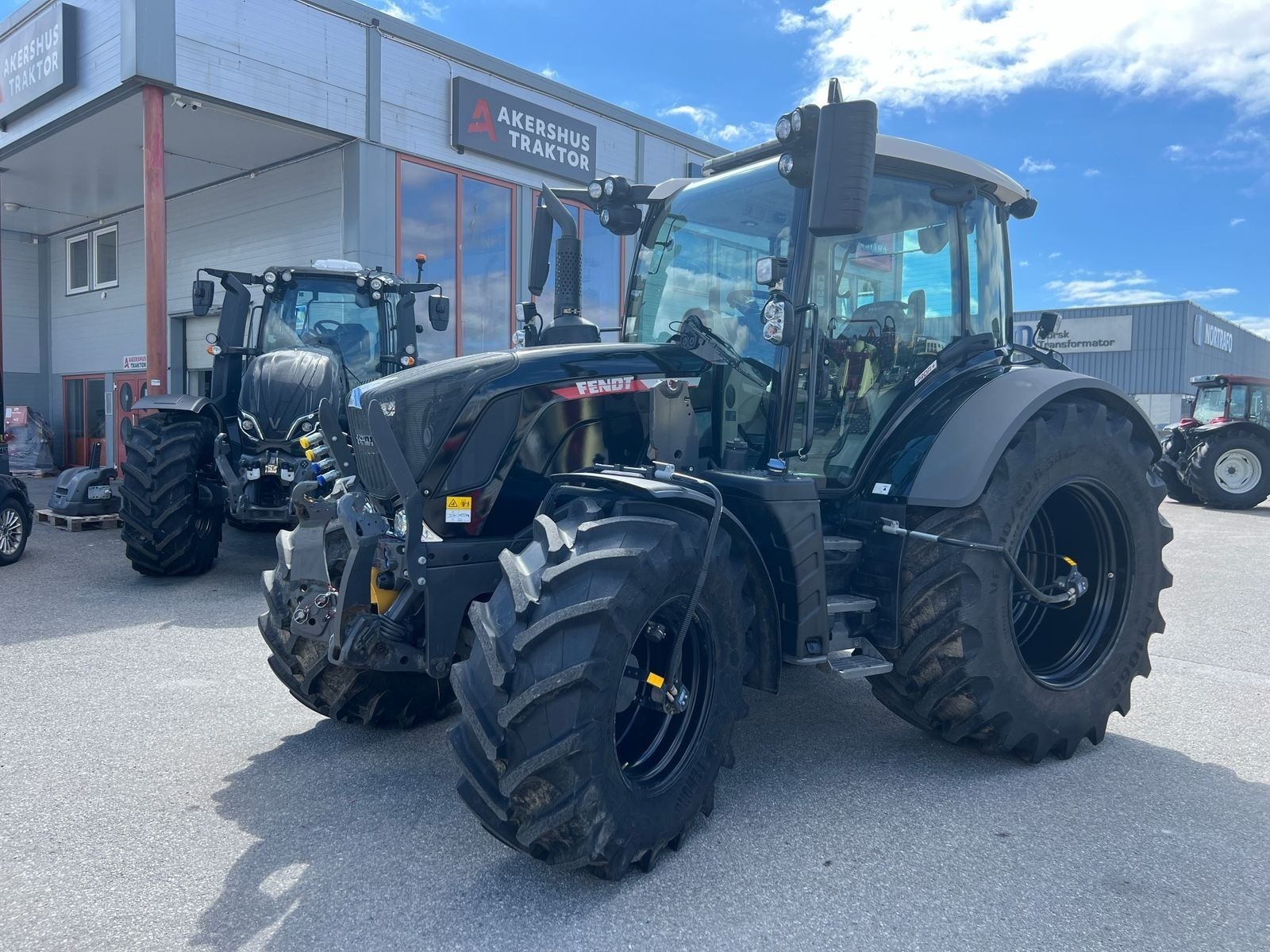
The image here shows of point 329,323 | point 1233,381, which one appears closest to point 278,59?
point 329,323

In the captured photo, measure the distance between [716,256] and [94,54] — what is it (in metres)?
10.7

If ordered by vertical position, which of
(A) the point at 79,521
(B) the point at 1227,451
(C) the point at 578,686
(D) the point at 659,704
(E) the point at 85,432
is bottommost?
(A) the point at 79,521

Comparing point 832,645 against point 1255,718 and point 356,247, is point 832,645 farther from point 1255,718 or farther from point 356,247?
point 356,247

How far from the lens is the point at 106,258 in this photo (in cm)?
1880

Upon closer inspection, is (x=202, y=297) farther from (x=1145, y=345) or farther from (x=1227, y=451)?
(x=1145, y=345)

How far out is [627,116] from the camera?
1552 centimetres

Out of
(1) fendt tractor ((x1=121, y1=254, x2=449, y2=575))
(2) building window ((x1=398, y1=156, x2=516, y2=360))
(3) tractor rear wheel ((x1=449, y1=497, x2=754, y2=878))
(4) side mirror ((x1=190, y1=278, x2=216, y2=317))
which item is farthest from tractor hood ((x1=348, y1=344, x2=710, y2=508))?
(2) building window ((x1=398, y1=156, x2=516, y2=360))

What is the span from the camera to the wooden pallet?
9.77m

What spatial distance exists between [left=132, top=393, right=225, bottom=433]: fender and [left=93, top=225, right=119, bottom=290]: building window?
41.0 ft

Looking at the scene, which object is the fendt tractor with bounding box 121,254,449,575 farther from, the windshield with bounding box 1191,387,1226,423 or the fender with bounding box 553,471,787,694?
the windshield with bounding box 1191,387,1226,423

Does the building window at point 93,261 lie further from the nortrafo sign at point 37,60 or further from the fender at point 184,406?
the fender at point 184,406

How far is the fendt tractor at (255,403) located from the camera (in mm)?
7352

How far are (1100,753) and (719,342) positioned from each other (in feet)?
7.86

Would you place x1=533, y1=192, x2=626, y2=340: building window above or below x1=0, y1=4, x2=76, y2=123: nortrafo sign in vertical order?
below
